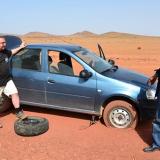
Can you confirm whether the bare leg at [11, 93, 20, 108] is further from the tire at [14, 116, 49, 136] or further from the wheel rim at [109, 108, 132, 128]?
the wheel rim at [109, 108, 132, 128]

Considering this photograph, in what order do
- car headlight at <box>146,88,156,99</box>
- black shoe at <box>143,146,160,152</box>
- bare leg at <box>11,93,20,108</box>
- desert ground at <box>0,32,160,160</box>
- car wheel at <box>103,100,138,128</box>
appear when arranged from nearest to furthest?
desert ground at <box>0,32,160,160</box>, black shoe at <box>143,146,160,152</box>, car headlight at <box>146,88,156,99</box>, car wheel at <box>103,100,138,128</box>, bare leg at <box>11,93,20,108</box>

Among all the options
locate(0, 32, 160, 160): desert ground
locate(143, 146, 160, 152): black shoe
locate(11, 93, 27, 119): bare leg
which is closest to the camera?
locate(0, 32, 160, 160): desert ground

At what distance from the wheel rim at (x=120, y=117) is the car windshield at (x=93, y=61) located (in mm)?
973

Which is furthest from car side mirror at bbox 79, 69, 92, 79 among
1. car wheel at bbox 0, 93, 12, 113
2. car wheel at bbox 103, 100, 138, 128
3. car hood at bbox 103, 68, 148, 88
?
car wheel at bbox 0, 93, 12, 113

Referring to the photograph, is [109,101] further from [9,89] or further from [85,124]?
[9,89]

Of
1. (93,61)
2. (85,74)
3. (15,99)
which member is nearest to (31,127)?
(15,99)

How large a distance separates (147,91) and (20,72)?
9.44 ft

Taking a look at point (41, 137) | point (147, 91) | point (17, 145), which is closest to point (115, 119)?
point (147, 91)

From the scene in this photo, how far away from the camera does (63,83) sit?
850 centimetres

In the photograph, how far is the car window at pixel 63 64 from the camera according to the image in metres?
8.60

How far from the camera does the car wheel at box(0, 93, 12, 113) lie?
892 cm

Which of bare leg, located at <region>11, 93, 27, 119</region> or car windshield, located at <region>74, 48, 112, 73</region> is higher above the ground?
car windshield, located at <region>74, 48, 112, 73</region>

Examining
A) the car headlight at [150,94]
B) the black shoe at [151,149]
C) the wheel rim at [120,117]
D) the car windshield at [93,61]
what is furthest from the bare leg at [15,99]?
the black shoe at [151,149]

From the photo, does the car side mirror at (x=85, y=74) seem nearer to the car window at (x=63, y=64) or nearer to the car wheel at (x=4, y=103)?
the car window at (x=63, y=64)
